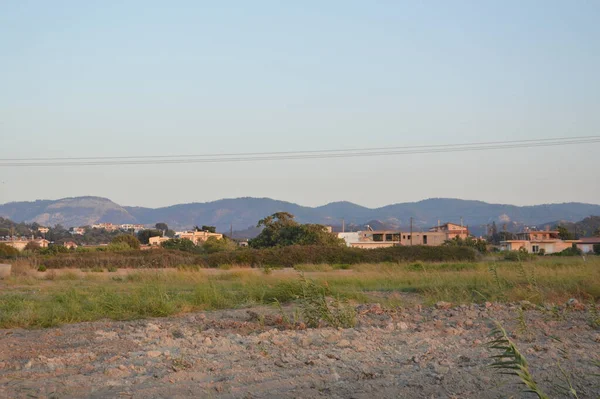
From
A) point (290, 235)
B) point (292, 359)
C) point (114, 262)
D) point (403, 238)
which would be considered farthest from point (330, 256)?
point (403, 238)

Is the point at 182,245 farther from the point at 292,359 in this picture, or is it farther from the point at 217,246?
the point at 292,359

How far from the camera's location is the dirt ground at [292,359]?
7922 mm

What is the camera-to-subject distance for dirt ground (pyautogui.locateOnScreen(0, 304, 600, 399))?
7.92m

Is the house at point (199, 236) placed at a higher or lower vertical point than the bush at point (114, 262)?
higher

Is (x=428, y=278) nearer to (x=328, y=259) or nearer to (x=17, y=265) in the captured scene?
(x=17, y=265)

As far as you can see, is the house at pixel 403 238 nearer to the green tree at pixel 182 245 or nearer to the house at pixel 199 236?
the house at pixel 199 236

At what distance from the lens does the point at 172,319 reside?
14.5m

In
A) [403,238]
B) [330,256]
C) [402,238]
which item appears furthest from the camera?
[402,238]

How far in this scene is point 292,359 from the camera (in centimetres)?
933

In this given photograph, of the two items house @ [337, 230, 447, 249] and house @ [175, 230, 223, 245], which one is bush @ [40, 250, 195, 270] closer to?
house @ [175, 230, 223, 245]

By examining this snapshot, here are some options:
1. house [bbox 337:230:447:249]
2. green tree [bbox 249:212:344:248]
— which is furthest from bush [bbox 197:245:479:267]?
house [bbox 337:230:447:249]

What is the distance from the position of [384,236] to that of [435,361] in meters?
100

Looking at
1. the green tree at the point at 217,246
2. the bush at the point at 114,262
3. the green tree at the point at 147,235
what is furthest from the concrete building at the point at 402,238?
the bush at the point at 114,262

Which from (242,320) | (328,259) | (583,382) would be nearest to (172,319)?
(242,320)
